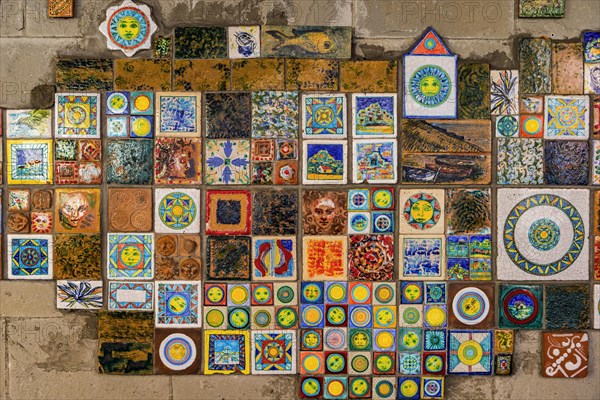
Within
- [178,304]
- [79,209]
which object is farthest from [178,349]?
[79,209]

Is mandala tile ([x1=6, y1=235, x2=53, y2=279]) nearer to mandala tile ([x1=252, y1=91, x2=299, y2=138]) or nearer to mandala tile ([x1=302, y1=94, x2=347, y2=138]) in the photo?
mandala tile ([x1=252, y1=91, x2=299, y2=138])

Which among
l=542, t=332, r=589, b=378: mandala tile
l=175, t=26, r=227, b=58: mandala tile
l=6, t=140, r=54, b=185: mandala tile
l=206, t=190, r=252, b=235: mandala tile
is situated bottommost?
l=542, t=332, r=589, b=378: mandala tile

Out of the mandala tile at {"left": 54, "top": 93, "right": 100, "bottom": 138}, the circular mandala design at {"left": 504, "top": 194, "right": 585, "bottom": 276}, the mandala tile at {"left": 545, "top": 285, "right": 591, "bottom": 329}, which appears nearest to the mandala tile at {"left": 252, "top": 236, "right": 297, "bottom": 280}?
the mandala tile at {"left": 54, "top": 93, "right": 100, "bottom": 138}

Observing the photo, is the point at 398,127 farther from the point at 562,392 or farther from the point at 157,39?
the point at 562,392

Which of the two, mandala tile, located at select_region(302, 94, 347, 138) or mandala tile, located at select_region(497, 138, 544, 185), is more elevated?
mandala tile, located at select_region(302, 94, 347, 138)

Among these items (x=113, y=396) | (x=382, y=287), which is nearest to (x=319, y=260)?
(x=382, y=287)

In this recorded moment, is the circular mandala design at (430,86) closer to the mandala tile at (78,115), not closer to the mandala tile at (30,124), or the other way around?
the mandala tile at (78,115)
